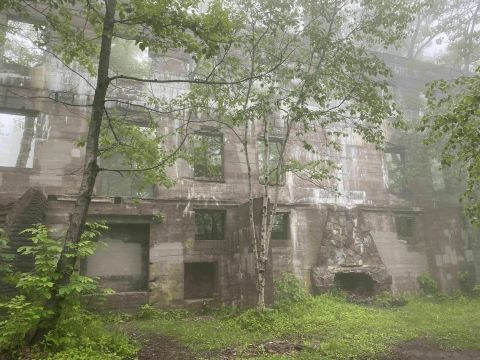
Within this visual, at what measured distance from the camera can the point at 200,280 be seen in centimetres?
1460

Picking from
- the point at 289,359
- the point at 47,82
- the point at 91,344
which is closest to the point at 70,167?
the point at 47,82

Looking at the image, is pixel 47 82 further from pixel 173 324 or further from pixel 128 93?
pixel 173 324

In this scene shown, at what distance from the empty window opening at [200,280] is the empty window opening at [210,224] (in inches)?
42.8

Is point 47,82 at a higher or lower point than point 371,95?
higher

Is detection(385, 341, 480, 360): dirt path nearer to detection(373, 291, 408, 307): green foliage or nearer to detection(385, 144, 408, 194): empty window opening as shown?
detection(373, 291, 408, 307): green foliage

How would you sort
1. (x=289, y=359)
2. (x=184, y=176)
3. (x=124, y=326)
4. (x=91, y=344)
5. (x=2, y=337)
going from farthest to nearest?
(x=184, y=176) < (x=124, y=326) < (x=289, y=359) < (x=91, y=344) < (x=2, y=337)

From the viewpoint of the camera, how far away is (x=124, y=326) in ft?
35.7

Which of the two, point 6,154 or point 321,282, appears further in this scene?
point 6,154

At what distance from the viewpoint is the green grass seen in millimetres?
8508

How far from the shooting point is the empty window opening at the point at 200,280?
14.4 meters

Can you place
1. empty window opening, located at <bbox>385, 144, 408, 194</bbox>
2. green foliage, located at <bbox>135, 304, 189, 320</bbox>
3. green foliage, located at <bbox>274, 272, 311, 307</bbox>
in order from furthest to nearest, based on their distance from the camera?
empty window opening, located at <bbox>385, 144, 408, 194</bbox> → green foliage, located at <bbox>274, 272, 311, 307</bbox> → green foliage, located at <bbox>135, 304, 189, 320</bbox>

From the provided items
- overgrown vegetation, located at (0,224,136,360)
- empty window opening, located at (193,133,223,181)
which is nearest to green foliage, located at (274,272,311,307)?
empty window opening, located at (193,133,223,181)

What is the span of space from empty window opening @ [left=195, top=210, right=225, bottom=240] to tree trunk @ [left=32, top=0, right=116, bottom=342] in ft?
26.2

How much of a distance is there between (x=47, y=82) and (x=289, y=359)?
1248cm
